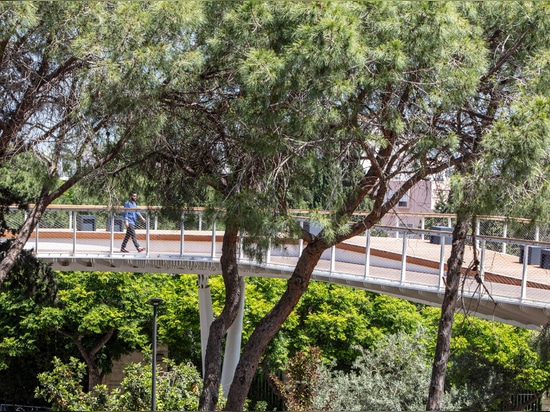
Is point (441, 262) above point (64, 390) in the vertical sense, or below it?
above

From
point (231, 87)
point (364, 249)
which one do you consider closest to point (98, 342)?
point (364, 249)

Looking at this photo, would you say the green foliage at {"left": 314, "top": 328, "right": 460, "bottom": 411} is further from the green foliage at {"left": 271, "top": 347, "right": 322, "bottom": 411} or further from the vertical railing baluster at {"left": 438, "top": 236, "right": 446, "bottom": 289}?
the vertical railing baluster at {"left": 438, "top": 236, "right": 446, "bottom": 289}

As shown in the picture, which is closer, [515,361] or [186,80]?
[186,80]

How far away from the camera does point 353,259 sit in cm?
1520

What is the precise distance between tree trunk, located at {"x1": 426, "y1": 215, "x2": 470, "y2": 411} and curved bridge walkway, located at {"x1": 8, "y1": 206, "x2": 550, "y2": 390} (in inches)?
8.5

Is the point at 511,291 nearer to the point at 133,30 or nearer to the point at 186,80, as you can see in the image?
the point at 186,80

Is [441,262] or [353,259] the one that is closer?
[441,262]

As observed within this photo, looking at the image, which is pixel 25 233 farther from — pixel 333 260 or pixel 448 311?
pixel 448 311

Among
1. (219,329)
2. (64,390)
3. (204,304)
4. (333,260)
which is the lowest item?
(64,390)

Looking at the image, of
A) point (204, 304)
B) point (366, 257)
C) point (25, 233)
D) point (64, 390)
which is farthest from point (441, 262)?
point (204, 304)

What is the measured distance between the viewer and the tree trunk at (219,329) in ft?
37.6

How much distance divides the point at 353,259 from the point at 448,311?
374 centimetres

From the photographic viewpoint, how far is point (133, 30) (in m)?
9.70

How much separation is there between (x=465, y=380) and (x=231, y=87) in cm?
842
